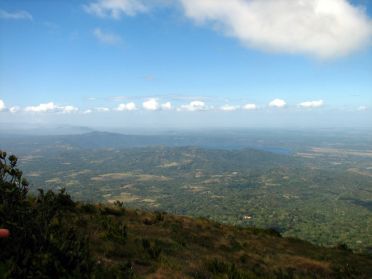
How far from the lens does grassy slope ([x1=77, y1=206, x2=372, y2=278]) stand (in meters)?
11.8

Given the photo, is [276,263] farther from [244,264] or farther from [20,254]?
[20,254]

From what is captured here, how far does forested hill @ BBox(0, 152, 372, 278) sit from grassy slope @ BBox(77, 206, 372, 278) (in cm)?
3

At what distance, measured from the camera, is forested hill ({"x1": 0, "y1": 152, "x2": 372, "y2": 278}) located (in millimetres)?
8023

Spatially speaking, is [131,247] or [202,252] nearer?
[131,247]

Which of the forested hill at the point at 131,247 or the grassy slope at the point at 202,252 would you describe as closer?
the forested hill at the point at 131,247

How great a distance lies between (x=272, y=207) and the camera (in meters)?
172

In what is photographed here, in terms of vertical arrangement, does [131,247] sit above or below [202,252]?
above

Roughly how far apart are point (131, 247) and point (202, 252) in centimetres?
378

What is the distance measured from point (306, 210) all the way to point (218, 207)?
4437cm

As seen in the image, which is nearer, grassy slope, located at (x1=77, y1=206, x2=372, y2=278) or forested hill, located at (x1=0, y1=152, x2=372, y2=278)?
forested hill, located at (x1=0, y1=152, x2=372, y2=278)

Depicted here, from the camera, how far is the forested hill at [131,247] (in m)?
8.02

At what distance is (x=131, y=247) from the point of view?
44.5ft

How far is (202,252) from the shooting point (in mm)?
15570

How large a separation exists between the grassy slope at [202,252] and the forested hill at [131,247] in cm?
3
